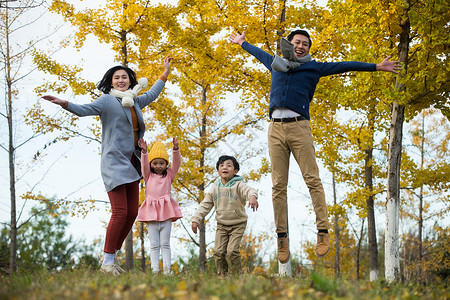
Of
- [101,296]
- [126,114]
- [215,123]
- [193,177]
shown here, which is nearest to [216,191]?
[126,114]

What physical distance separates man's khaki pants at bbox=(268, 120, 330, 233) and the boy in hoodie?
29.5 inches

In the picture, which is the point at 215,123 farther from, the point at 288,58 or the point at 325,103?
the point at 288,58

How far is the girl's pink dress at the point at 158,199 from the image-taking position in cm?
590

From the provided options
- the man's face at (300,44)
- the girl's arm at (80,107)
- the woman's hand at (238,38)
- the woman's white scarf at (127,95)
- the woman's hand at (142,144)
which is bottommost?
the woman's hand at (142,144)

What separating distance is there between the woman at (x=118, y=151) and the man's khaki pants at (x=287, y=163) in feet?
5.24

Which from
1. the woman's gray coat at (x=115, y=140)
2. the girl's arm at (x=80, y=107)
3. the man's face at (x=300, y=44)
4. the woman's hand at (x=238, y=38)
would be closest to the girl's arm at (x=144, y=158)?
the woman's gray coat at (x=115, y=140)

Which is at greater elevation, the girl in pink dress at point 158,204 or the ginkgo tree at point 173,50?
the ginkgo tree at point 173,50

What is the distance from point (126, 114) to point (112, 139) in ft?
1.15

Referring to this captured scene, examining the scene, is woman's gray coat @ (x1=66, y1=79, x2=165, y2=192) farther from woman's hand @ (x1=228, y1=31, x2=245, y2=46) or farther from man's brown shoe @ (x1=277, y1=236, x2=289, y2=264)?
man's brown shoe @ (x1=277, y1=236, x2=289, y2=264)

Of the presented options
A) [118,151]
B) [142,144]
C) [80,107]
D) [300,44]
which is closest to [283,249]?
[142,144]

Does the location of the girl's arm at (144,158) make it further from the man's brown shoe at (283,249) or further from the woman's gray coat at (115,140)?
the man's brown shoe at (283,249)

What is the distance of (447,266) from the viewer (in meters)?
15.0

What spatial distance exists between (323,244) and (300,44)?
233cm

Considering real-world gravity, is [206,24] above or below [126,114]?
above
